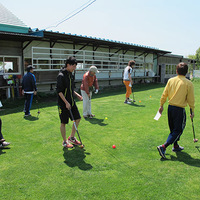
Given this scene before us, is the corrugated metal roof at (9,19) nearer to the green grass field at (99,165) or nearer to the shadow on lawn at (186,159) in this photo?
the green grass field at (99,165)

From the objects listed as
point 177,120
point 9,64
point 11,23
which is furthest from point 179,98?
point 11,23

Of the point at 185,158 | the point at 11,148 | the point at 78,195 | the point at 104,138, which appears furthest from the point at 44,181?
the point at 185,158

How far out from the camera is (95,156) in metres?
4.06

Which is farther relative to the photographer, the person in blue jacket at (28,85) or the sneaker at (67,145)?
the person in blue jacket at (28,85)

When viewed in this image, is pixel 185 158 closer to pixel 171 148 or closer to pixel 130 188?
pixel 171 148

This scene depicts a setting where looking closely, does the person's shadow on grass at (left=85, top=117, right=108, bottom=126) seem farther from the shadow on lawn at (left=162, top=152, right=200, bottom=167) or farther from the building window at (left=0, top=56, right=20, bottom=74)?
the building window at (left=0, top=56, right=20, bottom=74)

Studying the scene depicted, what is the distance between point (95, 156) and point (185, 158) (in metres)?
1.80

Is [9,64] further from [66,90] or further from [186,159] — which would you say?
[186,159]

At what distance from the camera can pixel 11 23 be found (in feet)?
38.6

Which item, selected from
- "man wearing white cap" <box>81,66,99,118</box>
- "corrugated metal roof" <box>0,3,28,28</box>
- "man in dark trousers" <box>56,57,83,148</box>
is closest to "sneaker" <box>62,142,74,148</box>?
"man in dark trousers" <box>56,57,83,148</box>

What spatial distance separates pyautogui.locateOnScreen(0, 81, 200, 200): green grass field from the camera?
2.93 m

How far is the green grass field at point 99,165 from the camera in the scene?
9.60 ft

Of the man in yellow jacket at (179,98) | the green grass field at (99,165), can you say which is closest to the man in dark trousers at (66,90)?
the green grass field at (99,165)

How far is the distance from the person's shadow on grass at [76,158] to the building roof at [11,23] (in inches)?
384
